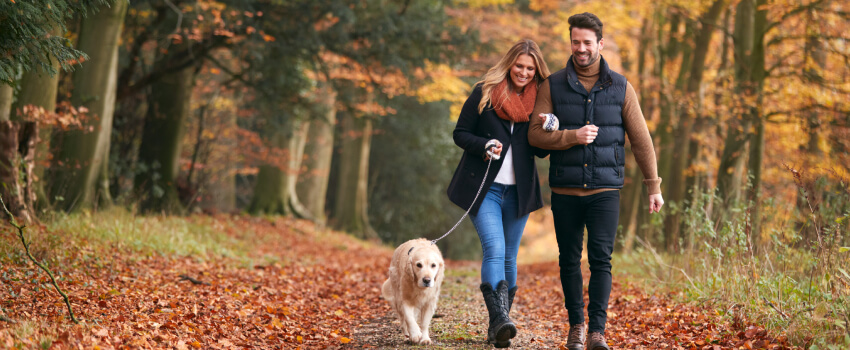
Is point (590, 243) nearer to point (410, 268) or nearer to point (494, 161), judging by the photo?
point (494, 161)

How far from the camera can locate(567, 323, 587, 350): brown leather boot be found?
14.2 feet

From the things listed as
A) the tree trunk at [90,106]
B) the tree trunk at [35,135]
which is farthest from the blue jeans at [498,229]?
the tree trunk at [90,106]

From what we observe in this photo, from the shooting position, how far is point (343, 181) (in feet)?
68.4

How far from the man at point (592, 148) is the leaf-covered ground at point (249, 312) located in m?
0.85

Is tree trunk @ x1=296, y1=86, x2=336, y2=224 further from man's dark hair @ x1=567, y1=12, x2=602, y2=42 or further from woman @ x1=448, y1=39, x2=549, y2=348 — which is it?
man's dark hair @ x1=567, y1=12, x2=602, y2=42

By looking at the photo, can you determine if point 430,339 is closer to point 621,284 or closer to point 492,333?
point 492,333

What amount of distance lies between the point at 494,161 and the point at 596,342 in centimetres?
133

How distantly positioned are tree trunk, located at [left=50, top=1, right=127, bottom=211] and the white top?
22.7 ft

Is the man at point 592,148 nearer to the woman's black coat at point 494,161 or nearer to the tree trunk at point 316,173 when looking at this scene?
the woman's black coat at point 494,161

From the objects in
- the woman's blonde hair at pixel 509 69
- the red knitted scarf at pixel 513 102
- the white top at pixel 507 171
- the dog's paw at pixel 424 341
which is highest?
the woman's blonde hair at pixel 509 69

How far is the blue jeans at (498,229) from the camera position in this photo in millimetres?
4461

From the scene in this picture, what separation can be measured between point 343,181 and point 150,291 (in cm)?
1483

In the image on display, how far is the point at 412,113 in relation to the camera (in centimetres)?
2278

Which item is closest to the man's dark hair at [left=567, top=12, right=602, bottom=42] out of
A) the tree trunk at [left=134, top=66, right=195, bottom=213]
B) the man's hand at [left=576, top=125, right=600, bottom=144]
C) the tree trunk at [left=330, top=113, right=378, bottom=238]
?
the man's hand at [left=576, top=125, right=600, bottom=144]
